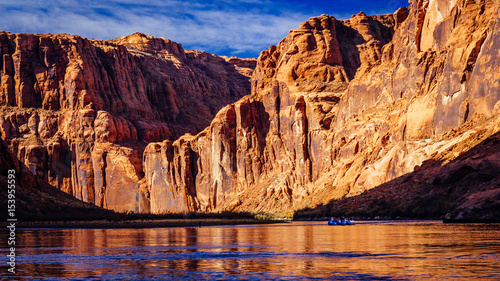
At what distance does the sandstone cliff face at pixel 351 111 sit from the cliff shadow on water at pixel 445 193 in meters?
3.91

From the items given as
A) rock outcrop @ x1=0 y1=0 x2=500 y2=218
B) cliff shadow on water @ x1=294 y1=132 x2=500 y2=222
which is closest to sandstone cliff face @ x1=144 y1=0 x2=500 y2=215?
rock outcrop @ x1=0 y1=0 x2=500 y2=218

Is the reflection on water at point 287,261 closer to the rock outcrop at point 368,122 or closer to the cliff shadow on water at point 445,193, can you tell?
the cliff shadow on water at point 445,193

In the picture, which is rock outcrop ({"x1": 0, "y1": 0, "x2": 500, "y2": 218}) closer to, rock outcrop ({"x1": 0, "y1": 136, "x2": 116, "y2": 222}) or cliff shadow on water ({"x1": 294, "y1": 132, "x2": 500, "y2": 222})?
cliff shadow on water ({"x1": 294, "y1": 132, "x2": 500, "y2": 222})

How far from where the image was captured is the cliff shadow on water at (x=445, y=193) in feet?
236

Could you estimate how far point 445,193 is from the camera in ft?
291

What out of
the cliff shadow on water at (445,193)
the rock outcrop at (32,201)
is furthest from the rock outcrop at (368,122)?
the rock outcrop at (32,201)

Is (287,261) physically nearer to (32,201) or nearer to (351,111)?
(32,201)

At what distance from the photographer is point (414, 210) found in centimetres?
9231

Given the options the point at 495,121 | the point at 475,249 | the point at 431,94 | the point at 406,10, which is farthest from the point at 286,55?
the point at 475,249

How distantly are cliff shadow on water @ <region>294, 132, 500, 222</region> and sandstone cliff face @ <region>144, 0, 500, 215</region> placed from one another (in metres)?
3.91

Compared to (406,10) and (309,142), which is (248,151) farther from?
(406,10)

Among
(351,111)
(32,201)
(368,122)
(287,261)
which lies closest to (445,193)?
(368,122)

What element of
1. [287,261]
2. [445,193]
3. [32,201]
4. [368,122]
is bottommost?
[287,261]

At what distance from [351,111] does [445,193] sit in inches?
2457
